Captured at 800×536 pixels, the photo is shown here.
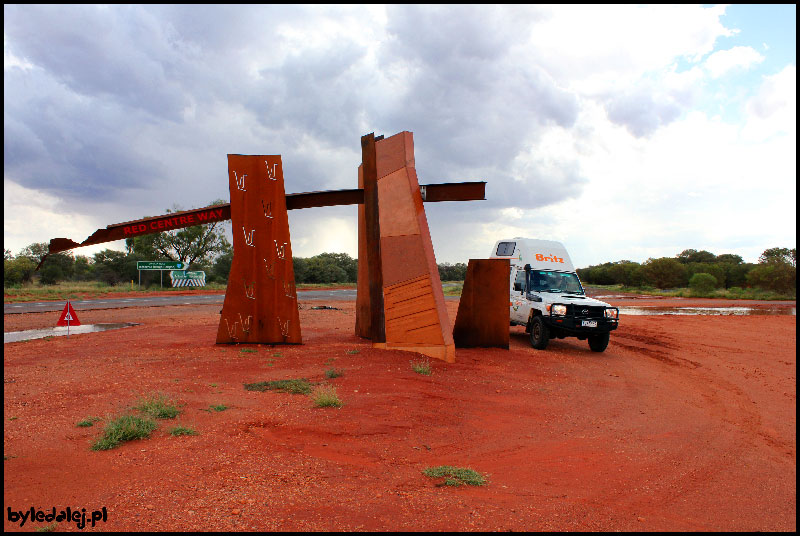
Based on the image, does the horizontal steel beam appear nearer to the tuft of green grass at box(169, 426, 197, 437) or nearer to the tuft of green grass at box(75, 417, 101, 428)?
the tuft of green grass at box(75, 417, 101, 428)

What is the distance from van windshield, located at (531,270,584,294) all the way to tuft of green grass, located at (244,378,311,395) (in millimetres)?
8572

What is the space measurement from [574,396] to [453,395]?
2.29 metres

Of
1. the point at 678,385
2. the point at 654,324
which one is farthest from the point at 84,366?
the point at 654,324

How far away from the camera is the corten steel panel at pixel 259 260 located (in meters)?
10.9

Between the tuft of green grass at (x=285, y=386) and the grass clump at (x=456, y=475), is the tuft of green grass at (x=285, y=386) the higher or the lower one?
the higher one

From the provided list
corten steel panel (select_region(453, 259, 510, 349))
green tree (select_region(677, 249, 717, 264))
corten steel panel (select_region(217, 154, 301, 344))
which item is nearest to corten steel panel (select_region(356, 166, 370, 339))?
corten steel panel (select_region(217, 154, 301, 344))

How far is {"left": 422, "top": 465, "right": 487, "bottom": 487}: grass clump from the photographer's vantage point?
14.0ft

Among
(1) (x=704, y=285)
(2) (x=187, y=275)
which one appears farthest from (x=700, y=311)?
(2) (x=187, y=275)

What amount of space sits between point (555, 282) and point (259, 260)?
8.47 m

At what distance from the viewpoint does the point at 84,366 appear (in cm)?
862

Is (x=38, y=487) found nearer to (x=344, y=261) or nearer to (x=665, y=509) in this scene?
(x=665, y=509)

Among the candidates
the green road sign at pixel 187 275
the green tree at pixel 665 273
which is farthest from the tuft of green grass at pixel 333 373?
the green tree at pixel 665 273

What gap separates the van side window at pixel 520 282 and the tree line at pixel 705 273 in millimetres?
38035

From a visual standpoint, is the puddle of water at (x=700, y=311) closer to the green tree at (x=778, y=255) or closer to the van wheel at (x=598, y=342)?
the van wheel at (x=598, y=342)
